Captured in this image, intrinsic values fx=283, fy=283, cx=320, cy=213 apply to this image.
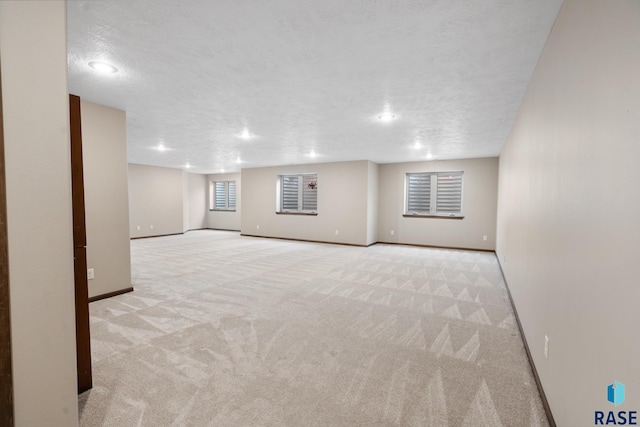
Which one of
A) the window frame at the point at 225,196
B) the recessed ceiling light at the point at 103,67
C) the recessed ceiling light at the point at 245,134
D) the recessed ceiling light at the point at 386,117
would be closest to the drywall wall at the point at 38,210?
the recessed ceiling light at the point at 103,67

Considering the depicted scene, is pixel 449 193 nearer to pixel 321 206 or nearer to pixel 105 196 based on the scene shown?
pixel 321 206

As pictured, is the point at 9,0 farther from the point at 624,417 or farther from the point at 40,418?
the point at 624,417

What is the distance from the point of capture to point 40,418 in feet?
3.95

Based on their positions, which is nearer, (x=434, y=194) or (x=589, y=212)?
(x=589, y=212)

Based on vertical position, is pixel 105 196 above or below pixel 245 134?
below

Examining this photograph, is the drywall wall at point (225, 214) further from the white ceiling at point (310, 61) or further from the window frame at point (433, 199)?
the white ceiling at point (310, 61)

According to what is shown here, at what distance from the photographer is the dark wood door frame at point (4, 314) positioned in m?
1.11

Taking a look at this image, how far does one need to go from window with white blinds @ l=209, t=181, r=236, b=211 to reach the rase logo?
37.6 ft

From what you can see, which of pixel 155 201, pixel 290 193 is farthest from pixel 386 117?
pixel 155 201

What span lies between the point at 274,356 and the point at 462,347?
5.27 ft

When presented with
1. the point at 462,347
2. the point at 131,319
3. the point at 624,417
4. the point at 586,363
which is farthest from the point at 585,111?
the point at 131,319

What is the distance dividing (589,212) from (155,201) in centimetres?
1068

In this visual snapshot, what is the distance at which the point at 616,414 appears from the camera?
966 millimetres

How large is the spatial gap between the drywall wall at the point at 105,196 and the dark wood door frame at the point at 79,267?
73.8 inches
